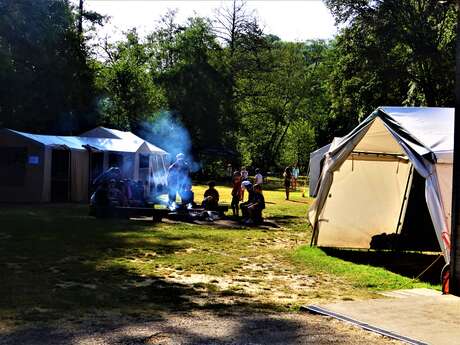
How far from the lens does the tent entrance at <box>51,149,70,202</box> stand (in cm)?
2027

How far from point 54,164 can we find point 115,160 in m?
2.76

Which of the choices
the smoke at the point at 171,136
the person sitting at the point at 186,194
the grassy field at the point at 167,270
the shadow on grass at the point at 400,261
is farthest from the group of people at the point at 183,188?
the smoke at the point at 171,136

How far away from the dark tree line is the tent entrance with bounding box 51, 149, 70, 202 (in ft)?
18.4

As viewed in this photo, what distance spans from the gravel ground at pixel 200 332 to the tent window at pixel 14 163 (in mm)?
15593

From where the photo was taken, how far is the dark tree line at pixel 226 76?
26945 millimetres

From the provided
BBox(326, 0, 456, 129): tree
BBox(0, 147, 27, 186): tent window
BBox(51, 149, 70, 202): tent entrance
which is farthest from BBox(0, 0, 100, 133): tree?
BBox(326, 0, 456, 129): tree

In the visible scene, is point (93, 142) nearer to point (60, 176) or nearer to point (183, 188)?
point (60, 176)

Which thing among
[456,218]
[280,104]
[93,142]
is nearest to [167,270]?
[456,218]

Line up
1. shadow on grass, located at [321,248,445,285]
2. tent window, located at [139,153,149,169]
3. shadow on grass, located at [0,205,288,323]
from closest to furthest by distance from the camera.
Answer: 1. shadow on grass, located at [0,205,288,323]
2. shadow on grass, located at [321,248,445,285]
3. tent window, located at [139,153,149,169]

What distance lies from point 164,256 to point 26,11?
772 inches

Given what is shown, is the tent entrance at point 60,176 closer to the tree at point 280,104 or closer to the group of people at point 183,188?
the group of people at point 183,188

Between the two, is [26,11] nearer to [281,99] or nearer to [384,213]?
[384,213]

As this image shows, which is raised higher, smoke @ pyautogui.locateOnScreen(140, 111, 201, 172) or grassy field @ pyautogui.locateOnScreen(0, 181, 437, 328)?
smoke @ pyautogui.locateOnScreen(140, 111, 201, 172)

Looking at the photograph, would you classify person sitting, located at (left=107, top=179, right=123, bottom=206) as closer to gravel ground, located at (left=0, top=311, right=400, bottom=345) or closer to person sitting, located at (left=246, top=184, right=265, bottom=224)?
person sitting, located at (left=246, top=184, right=265, bottom=224)
